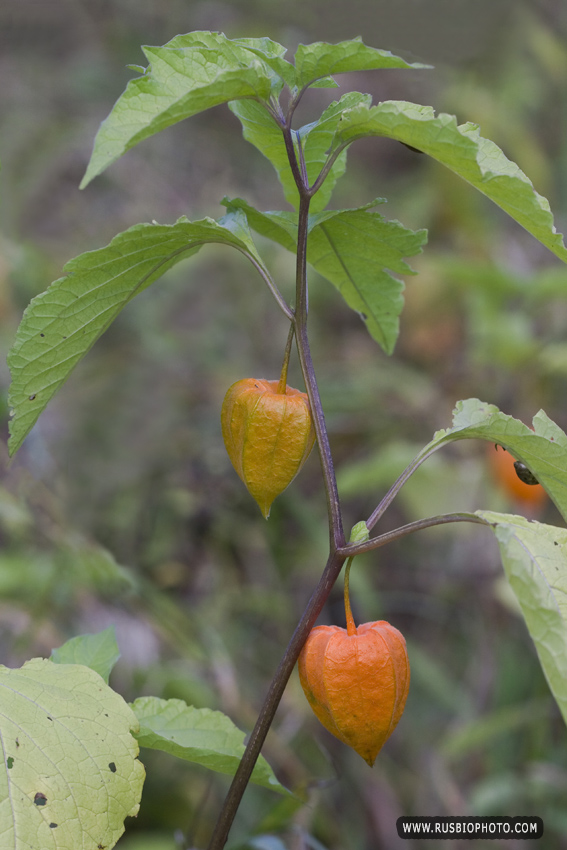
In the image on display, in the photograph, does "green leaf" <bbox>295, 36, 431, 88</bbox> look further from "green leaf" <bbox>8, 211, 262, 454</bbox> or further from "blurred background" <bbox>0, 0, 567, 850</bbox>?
"blurred background" <bbox>0, 0, 567, 850</bbox>

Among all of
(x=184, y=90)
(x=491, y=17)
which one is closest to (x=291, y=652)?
(x=184, y=90)

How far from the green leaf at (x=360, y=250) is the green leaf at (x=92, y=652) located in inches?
13.5

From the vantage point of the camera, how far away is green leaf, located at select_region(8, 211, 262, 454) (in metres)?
0.45

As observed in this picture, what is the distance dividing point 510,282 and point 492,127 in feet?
5.51

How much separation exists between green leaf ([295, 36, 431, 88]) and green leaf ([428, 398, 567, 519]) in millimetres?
229

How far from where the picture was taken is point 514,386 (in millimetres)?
2021

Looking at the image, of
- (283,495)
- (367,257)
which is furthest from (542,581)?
(283,495)

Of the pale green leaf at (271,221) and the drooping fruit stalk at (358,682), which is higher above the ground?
the pale green leaf at (271,221)

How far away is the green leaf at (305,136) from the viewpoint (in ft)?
1.62

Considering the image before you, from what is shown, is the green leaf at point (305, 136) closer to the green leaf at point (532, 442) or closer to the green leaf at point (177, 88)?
the green leaf at point (177, 88)

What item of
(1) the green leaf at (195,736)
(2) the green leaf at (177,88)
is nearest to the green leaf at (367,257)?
(2) the green leaf at (177,88)

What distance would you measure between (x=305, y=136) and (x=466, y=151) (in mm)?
150

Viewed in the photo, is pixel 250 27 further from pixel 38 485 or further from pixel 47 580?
pixel 47 580

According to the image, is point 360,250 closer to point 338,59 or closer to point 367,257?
point 367,257
